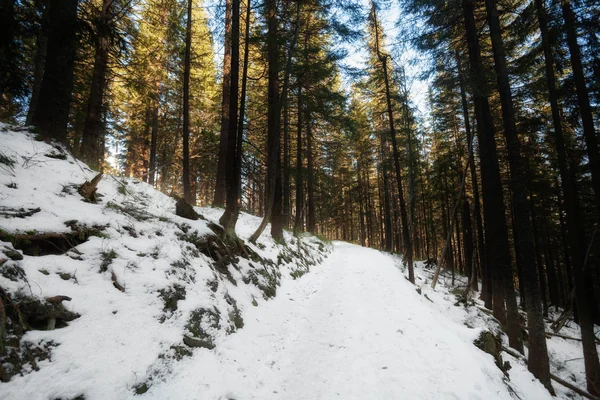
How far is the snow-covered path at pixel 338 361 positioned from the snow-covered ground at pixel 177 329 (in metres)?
0.02

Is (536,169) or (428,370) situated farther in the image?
(536,169)

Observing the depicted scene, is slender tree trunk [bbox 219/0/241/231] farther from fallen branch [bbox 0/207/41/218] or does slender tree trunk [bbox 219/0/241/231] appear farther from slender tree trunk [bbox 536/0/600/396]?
slender tree trunk [bbox 536/0/600/396]

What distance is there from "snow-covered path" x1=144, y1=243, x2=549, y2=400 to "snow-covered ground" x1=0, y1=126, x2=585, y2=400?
22mm

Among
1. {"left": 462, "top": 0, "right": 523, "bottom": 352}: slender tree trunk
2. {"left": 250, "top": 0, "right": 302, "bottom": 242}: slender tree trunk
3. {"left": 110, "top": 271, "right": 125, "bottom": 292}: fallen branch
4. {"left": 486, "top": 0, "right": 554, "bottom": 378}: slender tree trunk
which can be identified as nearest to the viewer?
{"left": 110, "top": 271, "right": 125, "bottom": 292}: fallen branch

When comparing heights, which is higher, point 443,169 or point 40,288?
point 443,169

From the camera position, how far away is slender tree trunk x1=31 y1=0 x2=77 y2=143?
540 cm

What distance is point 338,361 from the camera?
4.42m

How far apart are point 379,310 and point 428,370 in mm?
2661

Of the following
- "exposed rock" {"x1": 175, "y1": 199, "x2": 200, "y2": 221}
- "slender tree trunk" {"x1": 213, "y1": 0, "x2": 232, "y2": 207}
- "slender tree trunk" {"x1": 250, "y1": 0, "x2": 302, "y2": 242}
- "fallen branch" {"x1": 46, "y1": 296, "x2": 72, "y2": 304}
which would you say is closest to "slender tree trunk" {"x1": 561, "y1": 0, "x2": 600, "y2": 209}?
"slender tree trunk" {"x1": 250, "y1": 0, "x2": 302, "y2": 242}

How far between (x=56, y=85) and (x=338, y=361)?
8.38 m

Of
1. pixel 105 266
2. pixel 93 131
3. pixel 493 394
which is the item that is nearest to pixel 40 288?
pixel 105 266

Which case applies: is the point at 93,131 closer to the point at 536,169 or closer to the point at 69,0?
the point at 69,0

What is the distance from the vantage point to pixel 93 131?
8711 mm

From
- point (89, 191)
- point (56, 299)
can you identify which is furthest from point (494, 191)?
point (89, 191)
